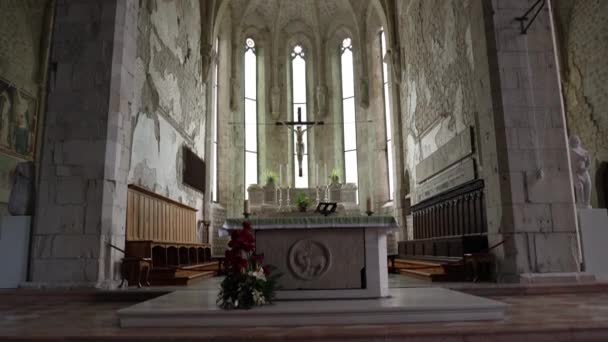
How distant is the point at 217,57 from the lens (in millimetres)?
17453

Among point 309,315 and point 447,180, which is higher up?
point 447,180

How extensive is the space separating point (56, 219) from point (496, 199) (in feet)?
23.5

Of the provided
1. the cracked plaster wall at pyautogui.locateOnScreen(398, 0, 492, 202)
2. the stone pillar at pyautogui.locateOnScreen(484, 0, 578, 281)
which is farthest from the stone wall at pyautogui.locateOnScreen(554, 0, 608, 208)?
the stone pillar at pyautogui.locateOnScreen(484, 0, 578, 281)

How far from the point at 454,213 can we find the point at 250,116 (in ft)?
37.2

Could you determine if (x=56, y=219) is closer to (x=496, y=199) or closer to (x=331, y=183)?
(x=496, y=199)

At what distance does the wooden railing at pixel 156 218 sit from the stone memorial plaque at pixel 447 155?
6781 mm

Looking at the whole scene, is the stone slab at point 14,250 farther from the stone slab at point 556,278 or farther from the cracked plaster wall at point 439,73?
the cracked plaster wall at point 439,73

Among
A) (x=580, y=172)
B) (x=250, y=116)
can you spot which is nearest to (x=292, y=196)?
(x=250, y=116)

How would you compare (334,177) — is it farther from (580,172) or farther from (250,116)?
(580,172)

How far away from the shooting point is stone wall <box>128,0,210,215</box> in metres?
9.22

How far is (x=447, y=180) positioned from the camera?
35.2 feet

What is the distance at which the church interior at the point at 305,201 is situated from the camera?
422cm

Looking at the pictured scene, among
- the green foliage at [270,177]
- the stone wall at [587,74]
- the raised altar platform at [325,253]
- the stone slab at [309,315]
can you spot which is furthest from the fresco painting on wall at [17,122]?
the stone wall at [587,74]

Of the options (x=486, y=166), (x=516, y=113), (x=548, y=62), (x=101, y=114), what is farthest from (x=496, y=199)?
(x=101, y=114)
